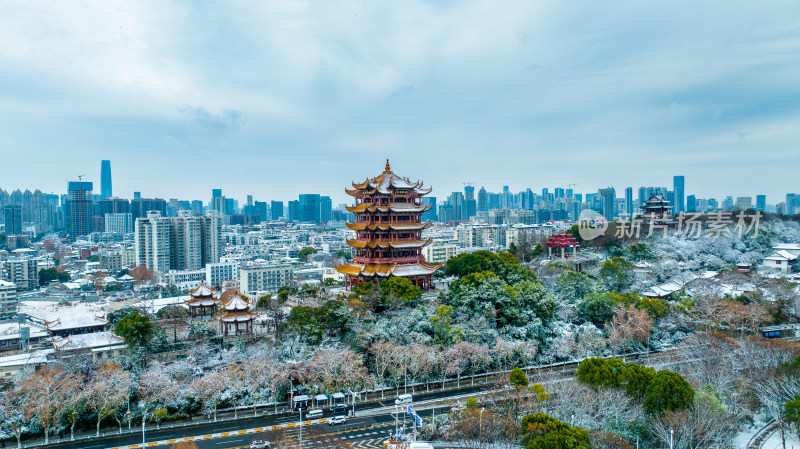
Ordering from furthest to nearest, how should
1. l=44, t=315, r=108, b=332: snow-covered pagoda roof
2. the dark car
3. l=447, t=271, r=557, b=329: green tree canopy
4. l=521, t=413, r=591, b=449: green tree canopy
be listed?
l=44, t=315, r=108, b=332: snow-covered pagoda roof, l=447, t=271, r=557, b=329: green tree canopy, the dark car, l=521, t=413, r=591, b=449: green tree canopy

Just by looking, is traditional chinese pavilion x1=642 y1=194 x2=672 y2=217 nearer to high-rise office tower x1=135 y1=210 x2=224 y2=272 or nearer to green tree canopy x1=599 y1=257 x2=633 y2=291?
green tree canopy x1=599 y1=257 x2=633 y2=291

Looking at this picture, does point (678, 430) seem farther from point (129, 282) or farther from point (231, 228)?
point (231, 228)

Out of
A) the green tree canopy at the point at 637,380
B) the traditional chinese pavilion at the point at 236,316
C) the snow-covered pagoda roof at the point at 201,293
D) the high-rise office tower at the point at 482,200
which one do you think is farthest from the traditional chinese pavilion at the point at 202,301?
the high-rise office tower at the point at 482,200

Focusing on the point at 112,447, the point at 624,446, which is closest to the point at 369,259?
the point at 112,447

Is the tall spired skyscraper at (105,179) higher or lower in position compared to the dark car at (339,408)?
higher

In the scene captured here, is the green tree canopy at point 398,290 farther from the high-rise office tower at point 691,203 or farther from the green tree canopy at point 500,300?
the high-rise office tower at point 691,203

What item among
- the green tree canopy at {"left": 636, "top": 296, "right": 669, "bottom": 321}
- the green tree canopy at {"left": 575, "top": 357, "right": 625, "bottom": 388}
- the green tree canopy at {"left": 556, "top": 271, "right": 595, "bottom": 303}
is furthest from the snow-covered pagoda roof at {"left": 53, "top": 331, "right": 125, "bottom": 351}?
the green tree canopy at {"left": 636, "top": 296, "right": 669, "bottom": 321}
